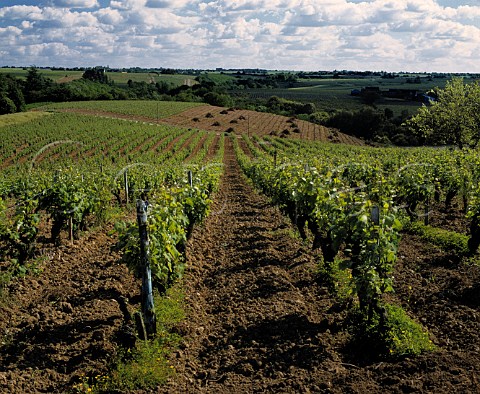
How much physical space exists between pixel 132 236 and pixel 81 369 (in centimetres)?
192

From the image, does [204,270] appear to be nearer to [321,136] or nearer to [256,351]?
[256,351]

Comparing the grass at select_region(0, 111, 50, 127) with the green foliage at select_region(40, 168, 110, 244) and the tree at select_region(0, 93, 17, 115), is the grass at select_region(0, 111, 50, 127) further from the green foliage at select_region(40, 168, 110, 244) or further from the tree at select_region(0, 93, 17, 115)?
the green foliage at select_region(40, 168, 110, 244)

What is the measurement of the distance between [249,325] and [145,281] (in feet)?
5.48

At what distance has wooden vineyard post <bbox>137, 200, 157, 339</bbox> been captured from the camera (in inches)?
243

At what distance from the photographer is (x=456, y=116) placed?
109 feet

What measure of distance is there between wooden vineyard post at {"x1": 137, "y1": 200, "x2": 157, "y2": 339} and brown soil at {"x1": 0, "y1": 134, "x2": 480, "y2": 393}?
47cm

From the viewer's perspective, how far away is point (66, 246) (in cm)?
1038

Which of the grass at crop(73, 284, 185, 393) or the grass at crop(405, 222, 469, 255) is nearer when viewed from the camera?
the grass at crop(73, 284, 185, 393)

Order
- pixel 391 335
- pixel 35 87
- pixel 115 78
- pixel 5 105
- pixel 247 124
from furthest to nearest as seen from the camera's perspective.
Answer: pixel 115 78 < pixel 35 87 < pixel 5 105 < pixel 247 124 < pixel 391 335

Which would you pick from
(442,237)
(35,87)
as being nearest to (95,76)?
(35,87)

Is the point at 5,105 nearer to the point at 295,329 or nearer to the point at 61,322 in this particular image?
the point at 61,322

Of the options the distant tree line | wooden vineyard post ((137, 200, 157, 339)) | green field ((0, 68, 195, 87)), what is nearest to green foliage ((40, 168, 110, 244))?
wooden vineyard post ((137, 200, 157, 339))

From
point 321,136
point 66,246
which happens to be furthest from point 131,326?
point 321,136

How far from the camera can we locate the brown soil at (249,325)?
5.21 meters
